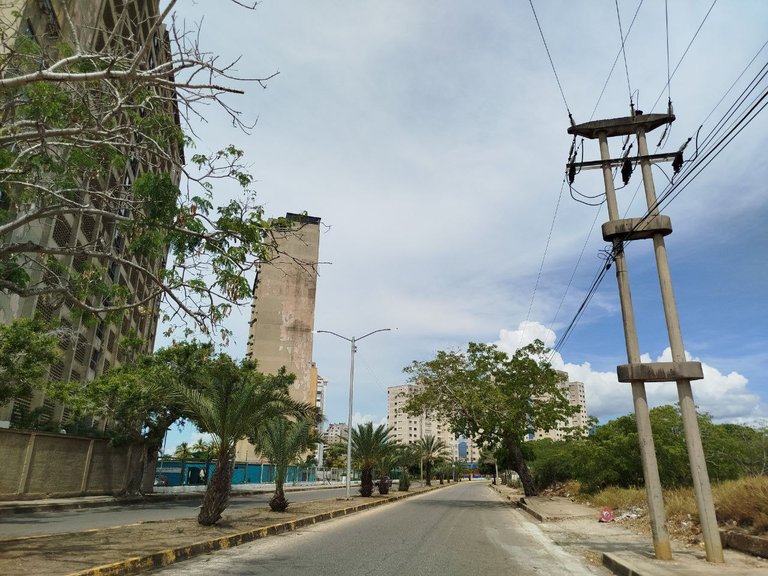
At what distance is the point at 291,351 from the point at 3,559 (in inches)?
3491

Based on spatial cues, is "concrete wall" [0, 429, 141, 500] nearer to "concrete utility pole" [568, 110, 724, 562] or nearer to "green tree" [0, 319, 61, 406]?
"green tree" [0, 319, 61, 406]

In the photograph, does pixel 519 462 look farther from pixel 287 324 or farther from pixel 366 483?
pixel 287 324

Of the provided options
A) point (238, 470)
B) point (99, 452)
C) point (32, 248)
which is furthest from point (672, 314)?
point (238, 470)

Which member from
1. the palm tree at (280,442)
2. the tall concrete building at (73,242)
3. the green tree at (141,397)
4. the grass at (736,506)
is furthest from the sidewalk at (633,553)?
the green tree at (141,397)

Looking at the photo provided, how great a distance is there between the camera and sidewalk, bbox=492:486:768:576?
25.5 feet

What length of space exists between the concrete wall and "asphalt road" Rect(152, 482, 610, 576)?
13938 mm

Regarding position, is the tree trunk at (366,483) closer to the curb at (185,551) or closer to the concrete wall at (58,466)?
the concrete wall at (58,466)

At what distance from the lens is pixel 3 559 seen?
297 inches

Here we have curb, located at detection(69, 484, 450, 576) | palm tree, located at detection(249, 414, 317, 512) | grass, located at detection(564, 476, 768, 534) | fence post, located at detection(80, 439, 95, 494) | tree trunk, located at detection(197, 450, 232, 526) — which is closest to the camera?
curb, located at detection(69, 484, 450, 576)

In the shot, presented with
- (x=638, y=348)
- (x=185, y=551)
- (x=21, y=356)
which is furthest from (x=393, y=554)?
(x=21, y=356)

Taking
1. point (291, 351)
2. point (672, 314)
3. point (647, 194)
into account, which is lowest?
point (672, 314)

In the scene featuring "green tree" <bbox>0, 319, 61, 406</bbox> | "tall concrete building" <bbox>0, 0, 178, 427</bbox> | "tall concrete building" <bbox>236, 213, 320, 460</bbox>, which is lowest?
"green tree" <bbox>0, 319, 61, 406</bbox>

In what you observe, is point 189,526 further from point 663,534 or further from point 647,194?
point 647,194

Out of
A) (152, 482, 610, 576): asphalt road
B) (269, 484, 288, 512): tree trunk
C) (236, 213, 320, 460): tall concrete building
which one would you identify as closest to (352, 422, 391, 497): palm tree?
(269, 484, 288, 512): tree trunk
